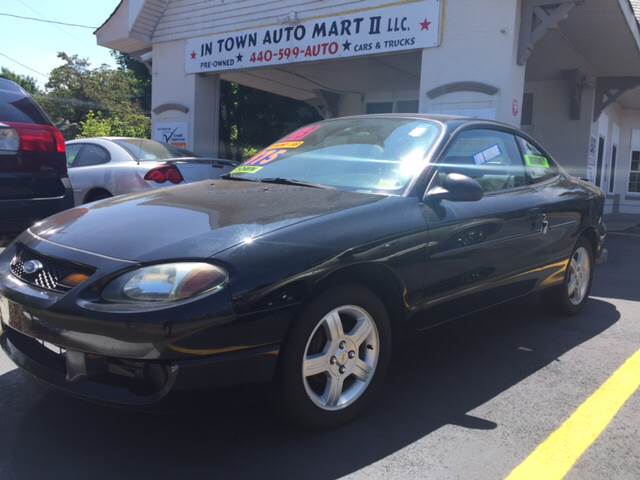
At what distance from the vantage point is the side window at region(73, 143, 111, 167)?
7.45 meters

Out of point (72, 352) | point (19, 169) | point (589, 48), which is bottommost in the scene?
point (72, 352)

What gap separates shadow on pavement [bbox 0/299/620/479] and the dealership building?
6.03 metres

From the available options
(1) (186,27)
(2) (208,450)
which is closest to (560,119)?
(1) (186,27)

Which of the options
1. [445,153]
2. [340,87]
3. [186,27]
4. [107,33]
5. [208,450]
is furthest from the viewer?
[340,87]

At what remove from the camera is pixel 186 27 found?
483 inches

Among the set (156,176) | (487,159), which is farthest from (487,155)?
(156,176)

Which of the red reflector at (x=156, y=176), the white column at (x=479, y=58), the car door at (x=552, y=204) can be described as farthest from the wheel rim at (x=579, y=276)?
the red reflector at (x=156, y=176)

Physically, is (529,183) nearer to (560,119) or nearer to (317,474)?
(317,474)

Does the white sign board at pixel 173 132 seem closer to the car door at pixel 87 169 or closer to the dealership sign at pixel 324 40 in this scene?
the dealership sign at pixel 324 40

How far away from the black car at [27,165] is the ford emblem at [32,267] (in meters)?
1.66

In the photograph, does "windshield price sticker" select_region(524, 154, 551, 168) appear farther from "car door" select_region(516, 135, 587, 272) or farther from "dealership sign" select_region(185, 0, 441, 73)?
"dealership sign" select_region(185, 0, 441, 73)

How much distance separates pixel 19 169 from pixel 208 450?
275 cm

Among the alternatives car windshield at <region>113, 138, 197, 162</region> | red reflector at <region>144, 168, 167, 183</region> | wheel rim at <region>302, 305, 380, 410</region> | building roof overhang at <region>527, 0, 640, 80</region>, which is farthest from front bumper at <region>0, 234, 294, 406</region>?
building roof overhang at <region>527, 0, 640, 80</region>

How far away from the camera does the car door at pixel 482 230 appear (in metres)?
3.19
